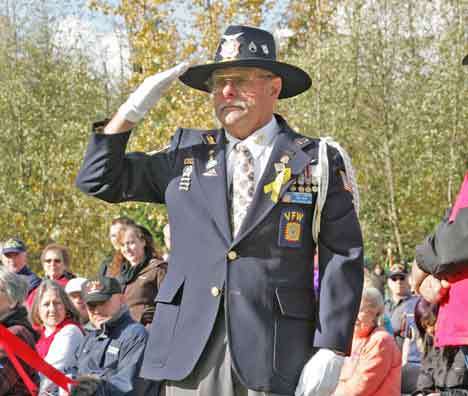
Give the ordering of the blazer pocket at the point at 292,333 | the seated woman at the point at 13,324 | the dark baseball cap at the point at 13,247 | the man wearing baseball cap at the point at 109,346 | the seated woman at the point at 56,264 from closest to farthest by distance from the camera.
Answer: the blazer pocket at the point at 292,333 < the seated woman at the point at 13,324 < the man wearing baseball cap at the point at 109,346 < the seated woman at the point at 56,264 < the dark baseball cap at the point at 13,247

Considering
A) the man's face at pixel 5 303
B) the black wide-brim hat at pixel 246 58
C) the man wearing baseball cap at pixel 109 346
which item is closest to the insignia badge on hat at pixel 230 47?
the black wide-brim hat at pixel 246 58

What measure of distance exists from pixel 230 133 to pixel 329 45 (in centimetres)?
1889

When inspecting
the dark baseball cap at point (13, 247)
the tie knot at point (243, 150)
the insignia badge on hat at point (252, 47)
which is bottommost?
the dark baseball cap at point (13, 247)

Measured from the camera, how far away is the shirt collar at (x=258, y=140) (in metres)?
4.18

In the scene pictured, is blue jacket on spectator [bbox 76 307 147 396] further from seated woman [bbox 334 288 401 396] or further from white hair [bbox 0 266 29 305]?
seated woman [bbox 334 288 401 396]

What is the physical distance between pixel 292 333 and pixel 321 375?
22 cm

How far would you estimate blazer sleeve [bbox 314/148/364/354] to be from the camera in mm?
3904

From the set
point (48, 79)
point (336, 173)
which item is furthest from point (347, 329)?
point (48, 79)

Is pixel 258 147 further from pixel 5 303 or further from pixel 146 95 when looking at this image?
pixel 5 303

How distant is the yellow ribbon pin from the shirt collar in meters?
0.14

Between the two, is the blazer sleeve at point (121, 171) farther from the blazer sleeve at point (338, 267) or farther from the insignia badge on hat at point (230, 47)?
the blazer sleeve at point (338, 267)

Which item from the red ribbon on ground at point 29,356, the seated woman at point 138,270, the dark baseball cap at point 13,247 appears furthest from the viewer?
the dark baseball cap at point 13,247

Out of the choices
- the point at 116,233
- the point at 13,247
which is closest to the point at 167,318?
the point at 116,233

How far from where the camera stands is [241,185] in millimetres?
4113
